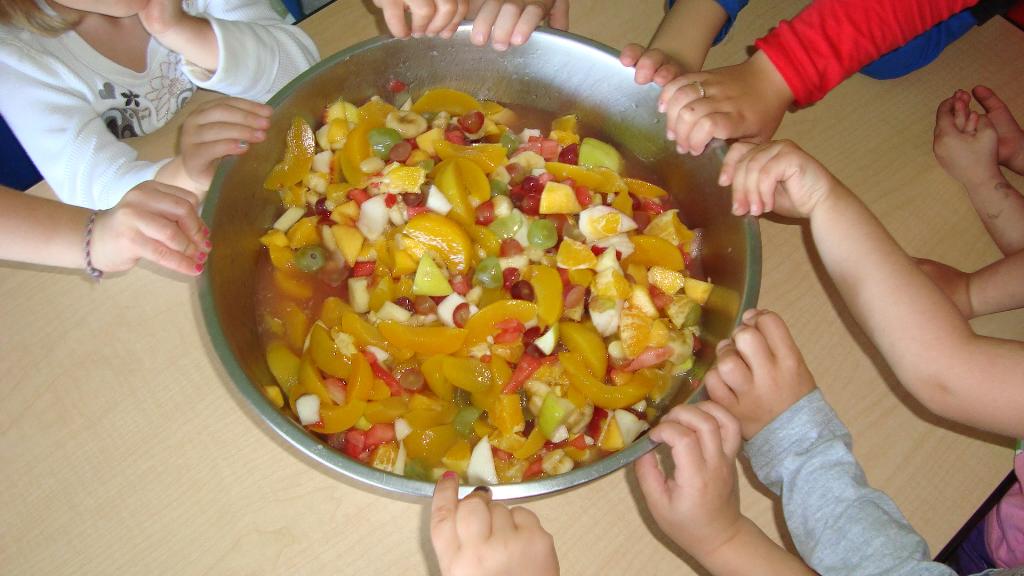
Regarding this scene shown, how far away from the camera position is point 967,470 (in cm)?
102

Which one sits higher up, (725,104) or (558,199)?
(725,104)

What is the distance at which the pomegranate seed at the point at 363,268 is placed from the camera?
105 centimetres

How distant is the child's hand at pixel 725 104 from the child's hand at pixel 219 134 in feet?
2.06

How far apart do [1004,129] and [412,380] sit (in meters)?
1.19

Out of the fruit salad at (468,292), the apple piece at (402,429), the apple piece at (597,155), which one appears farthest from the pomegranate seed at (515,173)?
the apple piece at (402,429)

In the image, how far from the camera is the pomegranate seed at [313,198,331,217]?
1.09m

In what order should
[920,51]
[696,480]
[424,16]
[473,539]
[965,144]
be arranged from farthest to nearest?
[920,51], [965,144], [424,16], [696,480], [473,539]

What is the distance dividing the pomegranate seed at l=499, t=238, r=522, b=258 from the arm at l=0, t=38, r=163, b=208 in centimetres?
60

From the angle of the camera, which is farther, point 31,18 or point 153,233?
point 31,18

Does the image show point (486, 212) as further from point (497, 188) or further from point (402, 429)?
point (402, 429)

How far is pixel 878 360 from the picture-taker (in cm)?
108

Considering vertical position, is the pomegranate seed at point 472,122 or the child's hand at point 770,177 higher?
the child's hand at point 770,177

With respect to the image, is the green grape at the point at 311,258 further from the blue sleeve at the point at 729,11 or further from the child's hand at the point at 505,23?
the blue sleeve at the point at 729,11

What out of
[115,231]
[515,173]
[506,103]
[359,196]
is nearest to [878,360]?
[515,173]
